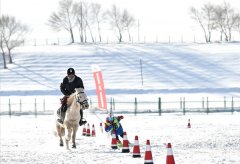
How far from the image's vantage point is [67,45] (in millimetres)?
115438

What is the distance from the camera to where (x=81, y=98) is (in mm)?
20234

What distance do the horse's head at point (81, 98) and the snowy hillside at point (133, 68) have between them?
54.9 meters

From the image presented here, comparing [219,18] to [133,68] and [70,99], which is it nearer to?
[133,68]

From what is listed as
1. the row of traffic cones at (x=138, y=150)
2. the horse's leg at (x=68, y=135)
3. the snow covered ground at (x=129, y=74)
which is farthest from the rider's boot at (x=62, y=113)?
the snow covered ground at (x=129, y=74)

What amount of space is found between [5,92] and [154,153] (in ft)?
209

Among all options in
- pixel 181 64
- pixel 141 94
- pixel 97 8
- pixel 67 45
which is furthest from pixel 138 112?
pixel 97 8

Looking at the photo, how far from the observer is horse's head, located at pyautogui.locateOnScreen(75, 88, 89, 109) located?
791 inches

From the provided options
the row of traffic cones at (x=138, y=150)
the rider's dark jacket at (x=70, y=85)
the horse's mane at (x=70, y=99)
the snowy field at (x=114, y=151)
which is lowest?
the snowy field at (x=114, y=151)

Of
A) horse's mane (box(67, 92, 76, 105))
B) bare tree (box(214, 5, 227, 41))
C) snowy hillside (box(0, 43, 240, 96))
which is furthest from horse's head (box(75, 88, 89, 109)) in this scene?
bare tree (box(214, 5, 227, 41))

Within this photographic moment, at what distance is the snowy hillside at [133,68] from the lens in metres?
80.6

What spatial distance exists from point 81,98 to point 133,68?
71229 millimetres

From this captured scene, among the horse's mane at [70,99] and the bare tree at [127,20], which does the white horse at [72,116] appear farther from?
the bare tree at [127,20]

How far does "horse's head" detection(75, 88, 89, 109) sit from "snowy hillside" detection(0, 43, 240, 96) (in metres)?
54.9

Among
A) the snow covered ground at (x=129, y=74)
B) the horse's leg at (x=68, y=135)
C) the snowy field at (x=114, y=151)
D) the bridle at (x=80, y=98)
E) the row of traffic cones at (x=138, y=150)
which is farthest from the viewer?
the snow covered ground at (x=129, y=74)
